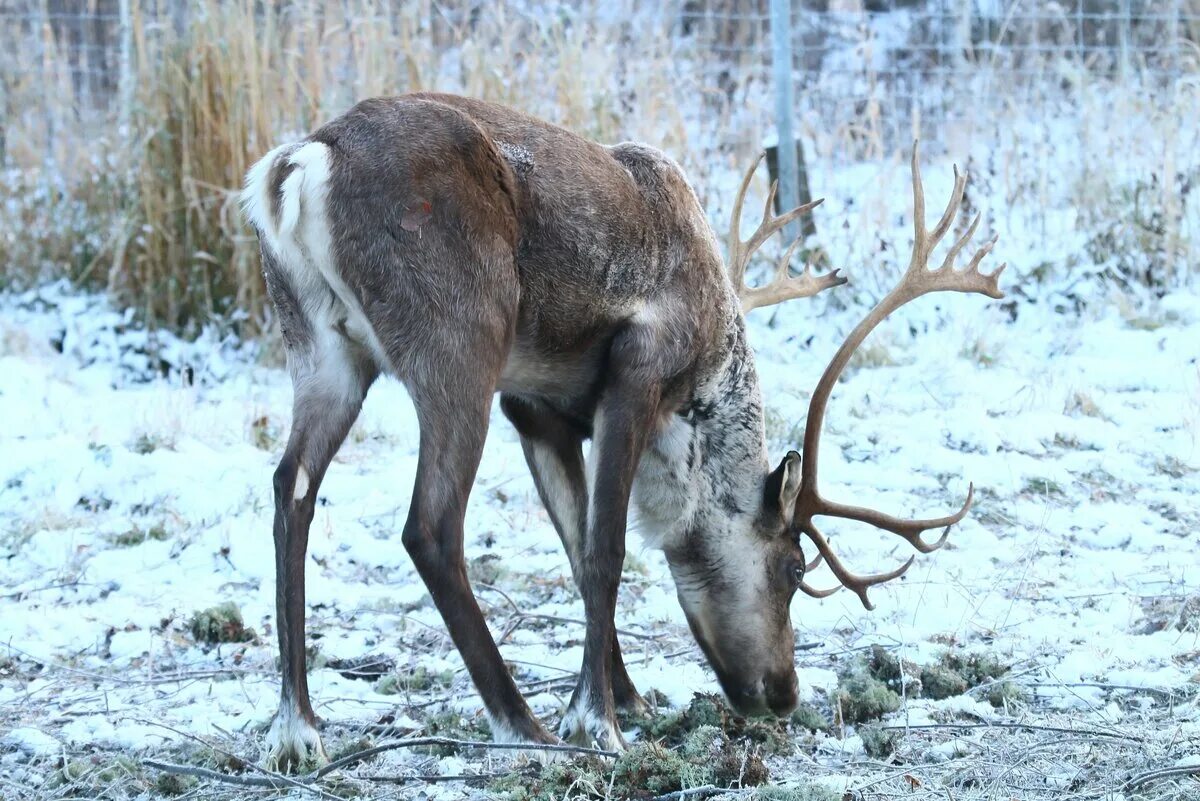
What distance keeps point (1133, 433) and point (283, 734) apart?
404 cm

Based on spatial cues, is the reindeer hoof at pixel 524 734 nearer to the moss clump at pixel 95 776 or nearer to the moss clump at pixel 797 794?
the moss clump at pixel 797 794

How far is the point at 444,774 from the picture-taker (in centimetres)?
339

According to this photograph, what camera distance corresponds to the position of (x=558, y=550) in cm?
526

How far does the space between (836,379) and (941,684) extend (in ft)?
3.08

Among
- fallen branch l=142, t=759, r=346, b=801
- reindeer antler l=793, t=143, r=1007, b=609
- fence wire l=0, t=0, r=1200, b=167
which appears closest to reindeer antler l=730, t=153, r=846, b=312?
reindeer antler l=793, t=143, r=1007, b=609

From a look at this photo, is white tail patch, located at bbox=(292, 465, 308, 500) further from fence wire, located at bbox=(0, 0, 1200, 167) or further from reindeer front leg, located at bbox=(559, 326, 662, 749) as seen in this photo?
fence wire, located at bbox=(0, 0, 1200, 167)

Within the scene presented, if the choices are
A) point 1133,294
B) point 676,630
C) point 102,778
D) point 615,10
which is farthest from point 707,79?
point 102,778

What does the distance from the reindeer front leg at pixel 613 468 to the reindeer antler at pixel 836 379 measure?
0.54 meters

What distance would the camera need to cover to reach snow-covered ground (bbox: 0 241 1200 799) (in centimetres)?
Answer: 388

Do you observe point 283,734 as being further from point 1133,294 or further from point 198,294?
point 1133,294

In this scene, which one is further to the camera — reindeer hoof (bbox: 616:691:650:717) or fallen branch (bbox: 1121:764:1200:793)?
reindeer hoof (bbox: 616:691:650:717)

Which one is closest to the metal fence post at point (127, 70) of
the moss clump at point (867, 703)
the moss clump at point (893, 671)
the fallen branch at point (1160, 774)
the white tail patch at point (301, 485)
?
the white tail patch at point (301, 485)

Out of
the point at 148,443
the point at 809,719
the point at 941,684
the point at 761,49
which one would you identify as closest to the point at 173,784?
the point at 809,719

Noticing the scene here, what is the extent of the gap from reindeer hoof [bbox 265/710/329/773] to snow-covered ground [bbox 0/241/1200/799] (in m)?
0.18
